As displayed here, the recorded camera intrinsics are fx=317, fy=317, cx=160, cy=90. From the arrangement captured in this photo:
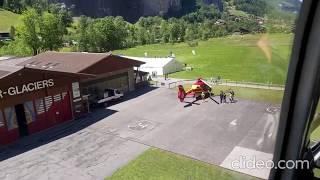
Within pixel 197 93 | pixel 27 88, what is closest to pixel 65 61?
pixel 27 88

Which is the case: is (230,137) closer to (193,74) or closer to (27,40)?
(193,74)

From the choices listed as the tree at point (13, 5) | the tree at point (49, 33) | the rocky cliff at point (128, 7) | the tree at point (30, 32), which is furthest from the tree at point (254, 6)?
the rocky cliff at point (128, 7)

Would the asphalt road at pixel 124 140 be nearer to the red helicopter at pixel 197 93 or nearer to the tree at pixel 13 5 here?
the red helicopter at pixel 197 93

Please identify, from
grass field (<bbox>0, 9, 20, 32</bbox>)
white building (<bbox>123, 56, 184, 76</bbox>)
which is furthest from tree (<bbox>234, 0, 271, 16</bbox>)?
grass field (<bbox>0, 9, 20, 32</bbox>)

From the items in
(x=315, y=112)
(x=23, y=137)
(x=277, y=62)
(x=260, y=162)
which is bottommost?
(x=23, y=137)

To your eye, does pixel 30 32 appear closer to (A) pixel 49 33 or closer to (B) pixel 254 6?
(A) pixel 49 33

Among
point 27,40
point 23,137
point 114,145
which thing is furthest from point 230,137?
point 27,40

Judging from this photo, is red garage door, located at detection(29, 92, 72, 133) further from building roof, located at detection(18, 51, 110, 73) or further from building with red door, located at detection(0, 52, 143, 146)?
building roof, located at detection(18, 51, 110, 73)
